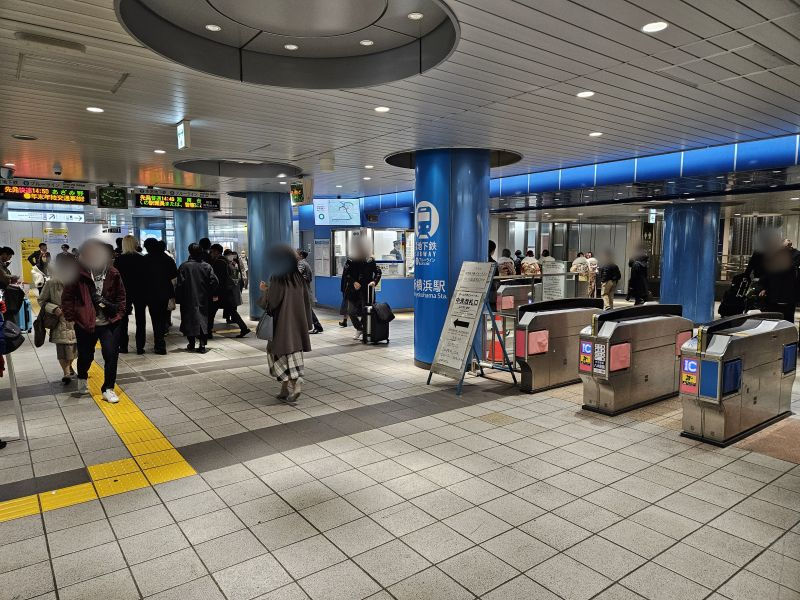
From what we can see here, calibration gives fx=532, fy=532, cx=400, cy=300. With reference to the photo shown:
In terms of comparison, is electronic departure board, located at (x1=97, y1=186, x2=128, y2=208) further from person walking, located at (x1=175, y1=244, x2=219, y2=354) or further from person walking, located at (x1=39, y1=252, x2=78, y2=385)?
person walking, located at (x1=39, y1=252, x2=78, y2=385)

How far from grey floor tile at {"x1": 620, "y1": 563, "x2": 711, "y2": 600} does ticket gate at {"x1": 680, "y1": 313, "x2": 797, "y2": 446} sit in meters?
2.26

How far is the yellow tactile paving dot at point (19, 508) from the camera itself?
3455mm

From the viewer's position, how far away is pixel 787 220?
57.8ft

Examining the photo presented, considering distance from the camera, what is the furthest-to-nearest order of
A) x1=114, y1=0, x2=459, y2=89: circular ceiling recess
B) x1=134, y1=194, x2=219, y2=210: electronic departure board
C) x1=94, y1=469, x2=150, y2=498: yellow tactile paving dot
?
1. x1=134, y1=194, x2=219, y2=210: electronic departure board
2. x1=114, y1=0, x2=459, y2=89: circular ceiling recess
3. x1=94, y1=469, x2=150, y2=498: yellow tactile paving dot

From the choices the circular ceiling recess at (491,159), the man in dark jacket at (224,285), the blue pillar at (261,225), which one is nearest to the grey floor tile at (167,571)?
the circular ceiling recess at (491,159)

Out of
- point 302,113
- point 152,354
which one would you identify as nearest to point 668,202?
point 302,113

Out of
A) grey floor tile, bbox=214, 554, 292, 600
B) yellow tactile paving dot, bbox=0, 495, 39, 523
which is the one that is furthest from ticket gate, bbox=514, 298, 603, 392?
yellow tactile paving dot, bbox=0, 495, 39, 523

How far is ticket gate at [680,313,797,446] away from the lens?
4.61 metres

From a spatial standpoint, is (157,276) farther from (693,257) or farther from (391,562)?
(693,257)

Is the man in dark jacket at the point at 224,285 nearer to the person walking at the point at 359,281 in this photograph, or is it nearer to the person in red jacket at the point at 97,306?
the person walking at the point at 359,281

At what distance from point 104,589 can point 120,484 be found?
4.37 feet

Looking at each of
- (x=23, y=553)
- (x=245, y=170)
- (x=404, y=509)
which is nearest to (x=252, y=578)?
Answer: (x=404, y=509)

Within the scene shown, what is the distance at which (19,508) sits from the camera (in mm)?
3555

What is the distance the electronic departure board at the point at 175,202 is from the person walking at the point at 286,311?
23.6 ft
